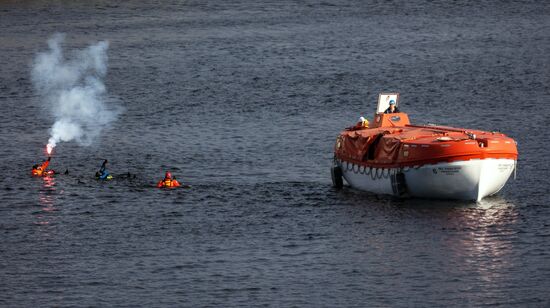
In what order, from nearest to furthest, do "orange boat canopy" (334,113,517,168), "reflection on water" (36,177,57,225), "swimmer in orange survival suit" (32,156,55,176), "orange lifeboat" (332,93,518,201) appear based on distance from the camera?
"orange boat canopy" (334,113,517,168)
"orange lifeboat" (332,93,518,201)
"reflection on water" (36,177,57,225)
"swimmer in orange survival suit" (32,156,55,176)

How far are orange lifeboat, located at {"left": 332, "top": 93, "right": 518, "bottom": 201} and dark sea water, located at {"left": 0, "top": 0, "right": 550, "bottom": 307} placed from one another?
111 cm

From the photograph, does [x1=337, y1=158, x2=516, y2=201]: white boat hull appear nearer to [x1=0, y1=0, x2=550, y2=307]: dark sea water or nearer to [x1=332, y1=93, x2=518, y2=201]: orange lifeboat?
[x1=332, y1=93, x2=518, y2=201]: orange lifeboat

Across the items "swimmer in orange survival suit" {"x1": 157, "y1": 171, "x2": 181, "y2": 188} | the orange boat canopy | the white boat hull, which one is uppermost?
the orange boat canopy

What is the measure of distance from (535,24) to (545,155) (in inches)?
3411

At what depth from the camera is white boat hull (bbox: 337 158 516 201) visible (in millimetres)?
75688

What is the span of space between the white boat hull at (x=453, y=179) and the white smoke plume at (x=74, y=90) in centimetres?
3144

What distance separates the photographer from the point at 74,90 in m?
132

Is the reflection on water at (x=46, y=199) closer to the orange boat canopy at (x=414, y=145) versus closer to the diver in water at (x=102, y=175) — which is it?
the diver in water at (x=102, y=175)

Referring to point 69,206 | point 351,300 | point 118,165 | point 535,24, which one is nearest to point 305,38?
point 535,24

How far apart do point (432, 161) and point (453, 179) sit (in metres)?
1.82

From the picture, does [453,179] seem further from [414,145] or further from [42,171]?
[42,171]

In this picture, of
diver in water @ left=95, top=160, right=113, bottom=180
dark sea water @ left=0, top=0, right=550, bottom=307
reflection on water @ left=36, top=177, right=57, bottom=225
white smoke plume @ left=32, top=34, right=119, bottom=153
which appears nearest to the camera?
dark sea water @ left=0, top=0, right=550, bottom=307

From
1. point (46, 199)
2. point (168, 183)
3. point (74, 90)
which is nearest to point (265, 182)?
point (168, 183)

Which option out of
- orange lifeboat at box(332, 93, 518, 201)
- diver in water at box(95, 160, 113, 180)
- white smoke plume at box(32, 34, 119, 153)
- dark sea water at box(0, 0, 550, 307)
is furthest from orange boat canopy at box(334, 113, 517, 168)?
white smoke plume at box(32, 34, 119, 153)
